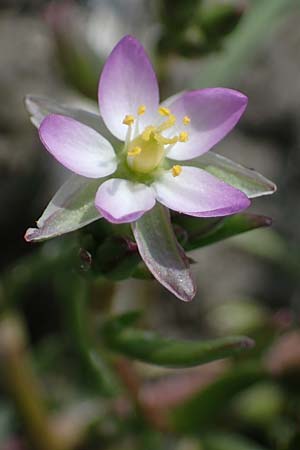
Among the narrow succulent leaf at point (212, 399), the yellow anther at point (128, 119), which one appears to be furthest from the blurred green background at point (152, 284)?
the yellow anther at point (128, 119)

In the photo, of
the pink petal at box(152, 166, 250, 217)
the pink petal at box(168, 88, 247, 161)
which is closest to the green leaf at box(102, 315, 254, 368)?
the pink petal at box(152, 166, 250, 217)

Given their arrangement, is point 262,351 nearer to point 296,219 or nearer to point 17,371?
point 17,371

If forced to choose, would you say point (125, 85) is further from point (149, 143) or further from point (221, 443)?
point (221, 443)

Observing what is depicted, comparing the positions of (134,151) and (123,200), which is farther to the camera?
(134,151)

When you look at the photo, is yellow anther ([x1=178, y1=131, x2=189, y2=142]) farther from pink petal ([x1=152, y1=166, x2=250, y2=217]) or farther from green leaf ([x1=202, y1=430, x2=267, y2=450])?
green leaf ([x1=202, y1=430, x2=267, y2=450])

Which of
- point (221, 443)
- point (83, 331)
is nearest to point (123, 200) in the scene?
point (83, 331)

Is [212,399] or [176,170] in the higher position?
[176,170]
